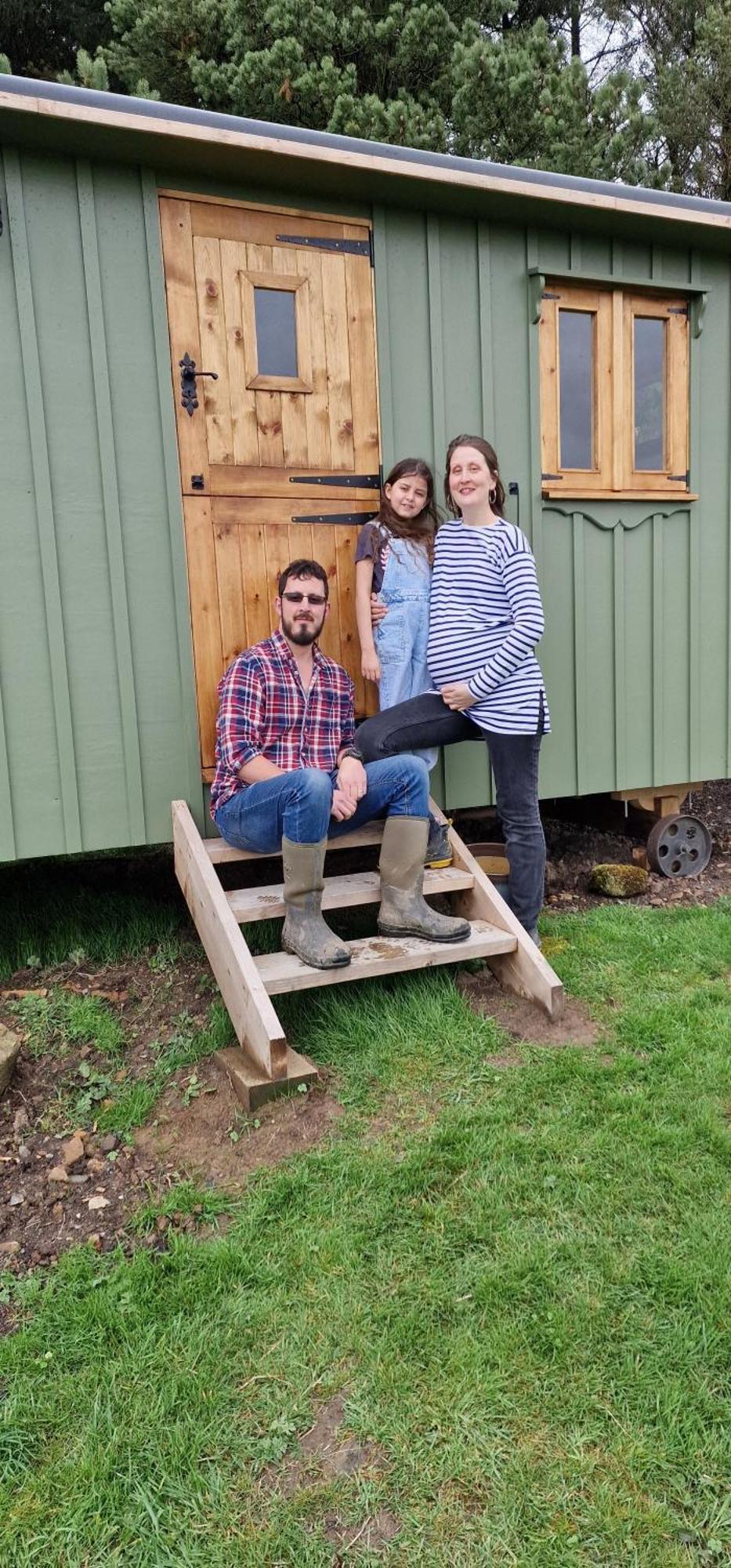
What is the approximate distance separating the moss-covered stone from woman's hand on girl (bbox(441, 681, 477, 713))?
156 cm

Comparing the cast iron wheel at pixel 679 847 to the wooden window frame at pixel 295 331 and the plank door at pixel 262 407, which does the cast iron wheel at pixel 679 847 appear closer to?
the plank door at pixel 262 407

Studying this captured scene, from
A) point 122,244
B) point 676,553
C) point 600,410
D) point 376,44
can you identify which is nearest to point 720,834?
point 676,553

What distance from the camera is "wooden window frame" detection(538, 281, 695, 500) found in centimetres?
418

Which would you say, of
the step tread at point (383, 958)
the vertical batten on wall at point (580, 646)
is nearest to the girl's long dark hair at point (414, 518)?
the vertical batten on wall at point (580, 646)

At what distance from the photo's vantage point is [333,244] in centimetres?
373

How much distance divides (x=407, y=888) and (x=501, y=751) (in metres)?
0.60

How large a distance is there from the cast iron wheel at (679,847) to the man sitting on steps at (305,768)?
1.96 metres

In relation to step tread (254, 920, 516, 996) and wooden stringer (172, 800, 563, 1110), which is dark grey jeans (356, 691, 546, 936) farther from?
step tread (254, 920, 516, 996)

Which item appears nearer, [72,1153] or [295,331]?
[72,1153]

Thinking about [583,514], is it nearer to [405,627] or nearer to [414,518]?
[414,518]

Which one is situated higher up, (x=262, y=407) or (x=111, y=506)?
(x=262, y=407)

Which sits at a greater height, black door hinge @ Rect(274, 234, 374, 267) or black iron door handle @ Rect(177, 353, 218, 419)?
black door hinge @ Rect(274, 234, 374, 267)

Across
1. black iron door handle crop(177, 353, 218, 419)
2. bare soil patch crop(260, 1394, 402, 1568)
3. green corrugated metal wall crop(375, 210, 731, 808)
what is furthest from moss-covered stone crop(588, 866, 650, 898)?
bare soil patch crop(260, 1394, 402, 1568)

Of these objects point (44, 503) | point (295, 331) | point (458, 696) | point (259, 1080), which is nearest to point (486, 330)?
point (295, 331)
